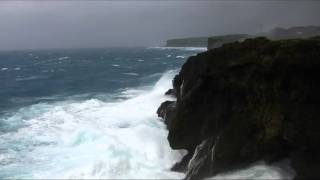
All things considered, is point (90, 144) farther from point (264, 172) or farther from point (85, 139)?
point (264, 172)

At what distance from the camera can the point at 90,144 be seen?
78.6ft

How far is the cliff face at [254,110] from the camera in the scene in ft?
47.3

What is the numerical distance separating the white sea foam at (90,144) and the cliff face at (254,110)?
2154mm

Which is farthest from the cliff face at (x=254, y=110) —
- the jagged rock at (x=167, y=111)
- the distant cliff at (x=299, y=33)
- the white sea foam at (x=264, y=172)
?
the distant cliff at (x=299, y=33)

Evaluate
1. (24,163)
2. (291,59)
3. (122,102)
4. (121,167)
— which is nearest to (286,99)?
(291,59)

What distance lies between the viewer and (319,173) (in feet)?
44.6

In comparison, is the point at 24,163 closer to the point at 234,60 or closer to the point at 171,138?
the point at 171,138

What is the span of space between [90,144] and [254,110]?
11002 millimetres

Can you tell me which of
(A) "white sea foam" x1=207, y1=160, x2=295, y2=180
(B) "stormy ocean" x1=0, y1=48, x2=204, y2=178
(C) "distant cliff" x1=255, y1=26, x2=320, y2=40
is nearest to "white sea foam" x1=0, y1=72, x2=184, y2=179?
(B) "stormy ocean" x1=0, y1=48, x2=204, y2=178

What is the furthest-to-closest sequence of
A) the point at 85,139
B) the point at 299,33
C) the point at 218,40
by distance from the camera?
the point at 218,40, the point at 299,33, the point at 85,139

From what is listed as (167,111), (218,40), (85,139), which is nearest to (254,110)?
(167,111)

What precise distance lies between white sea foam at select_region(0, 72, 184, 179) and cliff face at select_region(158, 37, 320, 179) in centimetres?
215

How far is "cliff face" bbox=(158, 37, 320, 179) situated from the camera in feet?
47.3

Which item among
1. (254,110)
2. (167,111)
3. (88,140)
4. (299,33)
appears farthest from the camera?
(299,33)
